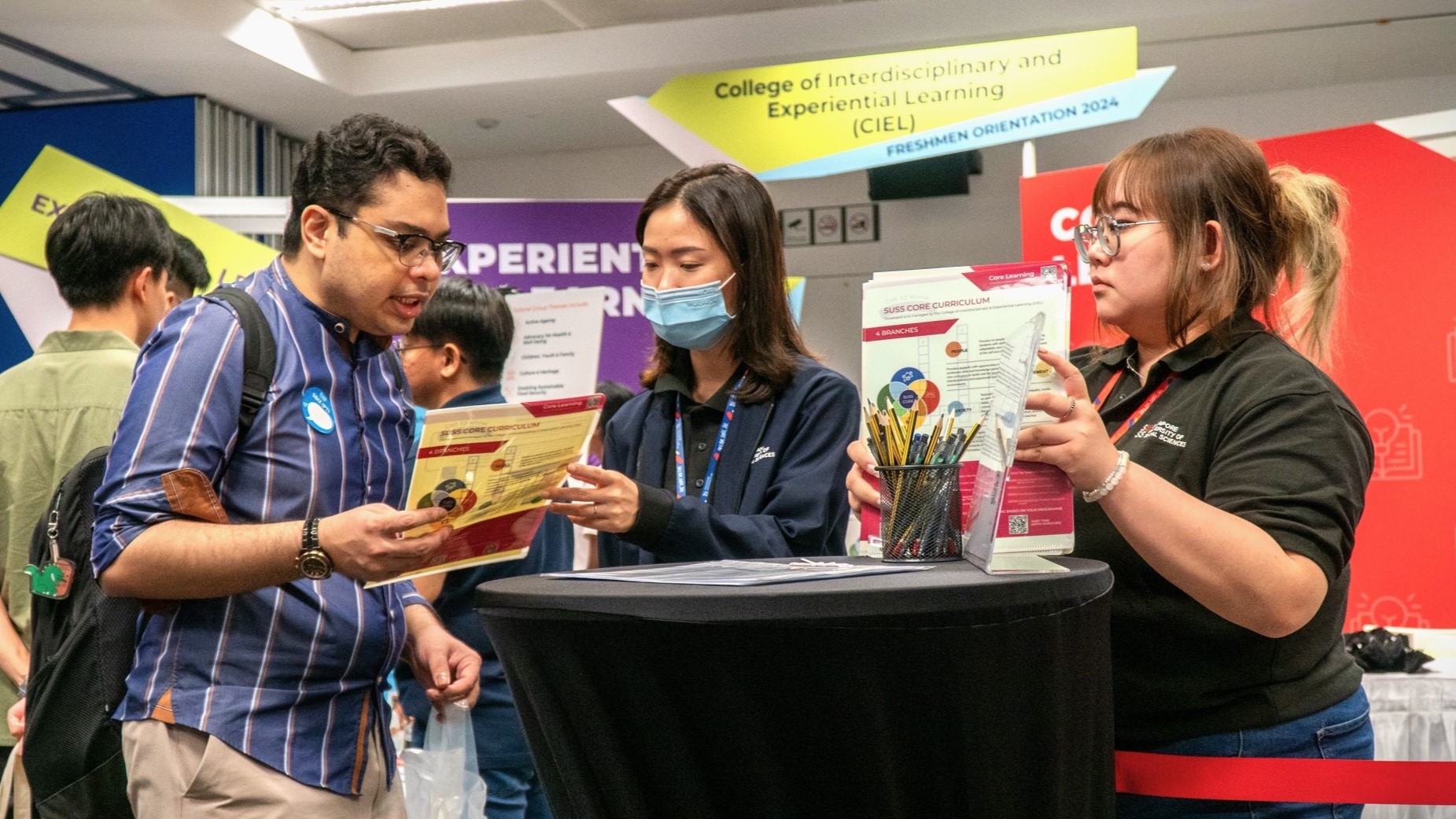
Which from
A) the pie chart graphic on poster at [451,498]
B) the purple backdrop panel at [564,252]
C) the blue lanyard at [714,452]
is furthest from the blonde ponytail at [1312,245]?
the purple backdrop panel at [564,252]

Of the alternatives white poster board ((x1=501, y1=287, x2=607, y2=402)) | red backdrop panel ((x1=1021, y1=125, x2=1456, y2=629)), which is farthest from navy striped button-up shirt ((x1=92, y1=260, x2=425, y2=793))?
red backdrop panel ((x1=1021, y1=125, x2=1456, y2=629))

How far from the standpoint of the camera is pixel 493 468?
Answer: 5.61 ft

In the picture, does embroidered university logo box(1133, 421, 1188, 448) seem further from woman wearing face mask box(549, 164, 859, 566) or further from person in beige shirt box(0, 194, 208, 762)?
person in beige shirt box(0, 194, 208, 762)

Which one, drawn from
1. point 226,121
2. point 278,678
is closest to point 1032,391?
point 278,678

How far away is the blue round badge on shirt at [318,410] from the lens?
1807 mm

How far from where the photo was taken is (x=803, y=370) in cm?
233

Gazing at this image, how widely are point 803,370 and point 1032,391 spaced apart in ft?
3.43

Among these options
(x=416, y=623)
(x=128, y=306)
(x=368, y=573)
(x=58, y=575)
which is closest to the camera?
(x=368, y=573)

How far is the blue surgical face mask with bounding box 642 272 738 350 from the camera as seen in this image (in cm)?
233

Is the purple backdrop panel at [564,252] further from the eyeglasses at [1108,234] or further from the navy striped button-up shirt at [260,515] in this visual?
the eyeglasses at [1108,234]

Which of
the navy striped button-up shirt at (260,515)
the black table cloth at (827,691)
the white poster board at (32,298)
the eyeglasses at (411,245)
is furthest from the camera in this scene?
the white poster board at (32,298)

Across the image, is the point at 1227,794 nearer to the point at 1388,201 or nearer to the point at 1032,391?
the point at 1032,391

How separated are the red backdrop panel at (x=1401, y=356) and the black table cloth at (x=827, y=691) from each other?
3.42 m

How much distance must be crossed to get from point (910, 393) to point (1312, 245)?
770 millimetres
